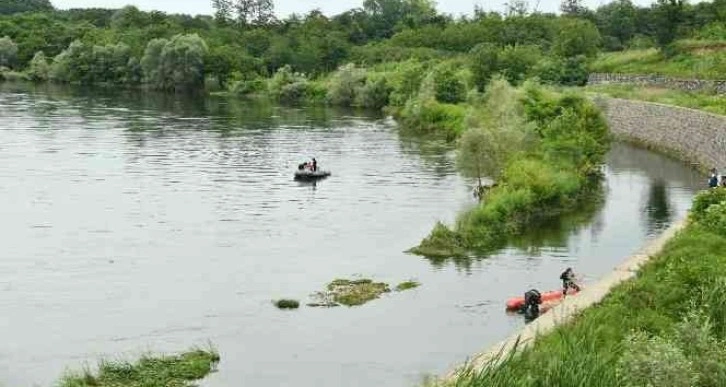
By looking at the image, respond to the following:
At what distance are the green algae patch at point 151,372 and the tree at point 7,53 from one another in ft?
461

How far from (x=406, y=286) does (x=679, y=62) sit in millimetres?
62597

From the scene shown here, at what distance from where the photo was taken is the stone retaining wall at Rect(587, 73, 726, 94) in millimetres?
75938

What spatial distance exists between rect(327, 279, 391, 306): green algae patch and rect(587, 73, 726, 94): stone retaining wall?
49.2m

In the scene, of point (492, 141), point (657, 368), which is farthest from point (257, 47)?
point (657, 368)

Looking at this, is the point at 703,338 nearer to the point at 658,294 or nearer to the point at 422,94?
the point at 658,294

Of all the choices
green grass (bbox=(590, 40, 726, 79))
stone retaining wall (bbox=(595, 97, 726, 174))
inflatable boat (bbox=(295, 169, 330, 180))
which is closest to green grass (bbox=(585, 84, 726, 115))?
stone retaining wall (bbox=(595, 97, 726, 174))

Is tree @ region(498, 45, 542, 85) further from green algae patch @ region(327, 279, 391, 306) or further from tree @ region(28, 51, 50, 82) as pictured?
tree @ region(28, 51, 50, 82)

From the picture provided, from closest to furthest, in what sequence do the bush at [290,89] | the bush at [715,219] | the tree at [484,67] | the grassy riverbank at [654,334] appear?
the grassy riverbank at [654,334], the bush at [715,219], the tree at [484,67], the bush at [290,89]

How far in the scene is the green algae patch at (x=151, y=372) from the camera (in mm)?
24381

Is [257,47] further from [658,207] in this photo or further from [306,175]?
[658,207]

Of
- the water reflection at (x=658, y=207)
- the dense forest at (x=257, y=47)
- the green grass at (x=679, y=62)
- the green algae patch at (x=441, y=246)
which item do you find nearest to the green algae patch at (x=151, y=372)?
the green algae patch at (x=441, y=246)

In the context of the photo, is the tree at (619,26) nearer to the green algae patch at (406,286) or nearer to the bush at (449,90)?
the bush at (449,90)

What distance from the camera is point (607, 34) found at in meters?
147

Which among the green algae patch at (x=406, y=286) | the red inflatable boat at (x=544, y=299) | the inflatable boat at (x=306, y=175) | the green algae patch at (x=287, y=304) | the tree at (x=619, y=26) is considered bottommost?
the green algae patch at (x=287, y=304)
